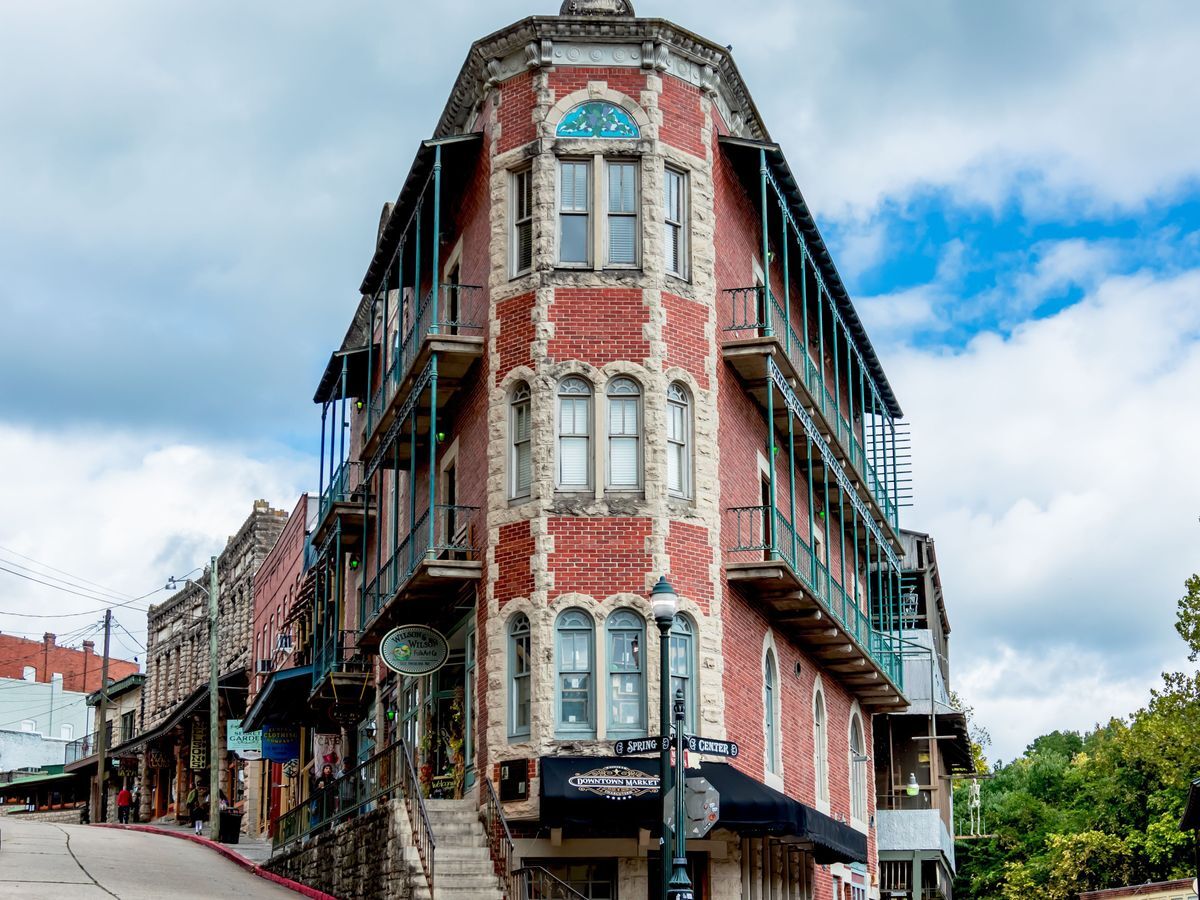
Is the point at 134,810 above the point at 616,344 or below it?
below

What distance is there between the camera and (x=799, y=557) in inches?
1208

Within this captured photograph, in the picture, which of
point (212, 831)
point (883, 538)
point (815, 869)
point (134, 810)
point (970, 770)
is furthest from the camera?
point (134, 810)

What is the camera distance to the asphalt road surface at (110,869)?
23875 mm

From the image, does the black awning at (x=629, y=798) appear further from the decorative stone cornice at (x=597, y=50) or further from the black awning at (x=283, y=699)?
the black awning at (x=283, y=699)

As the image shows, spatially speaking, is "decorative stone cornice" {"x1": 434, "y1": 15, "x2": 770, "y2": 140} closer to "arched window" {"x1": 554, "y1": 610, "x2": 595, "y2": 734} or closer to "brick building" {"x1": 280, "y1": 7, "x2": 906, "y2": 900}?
"brick building" {"x1": 280, "y1": 7, "x2": 906, "y2": 900}

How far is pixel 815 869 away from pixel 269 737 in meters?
20.3

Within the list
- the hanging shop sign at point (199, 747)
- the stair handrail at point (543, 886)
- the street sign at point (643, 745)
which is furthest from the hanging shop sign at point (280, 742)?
the street sign at point (643, 745)

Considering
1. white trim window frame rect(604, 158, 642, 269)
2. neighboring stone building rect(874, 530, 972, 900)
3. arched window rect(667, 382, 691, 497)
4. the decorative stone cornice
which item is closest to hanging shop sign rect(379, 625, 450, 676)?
arched window rect(667, 382, 691, 497)

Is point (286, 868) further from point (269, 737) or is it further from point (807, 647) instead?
point (269, 737)

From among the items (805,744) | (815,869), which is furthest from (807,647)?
(815,869)

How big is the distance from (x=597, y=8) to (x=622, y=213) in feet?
15.2

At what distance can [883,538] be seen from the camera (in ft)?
124

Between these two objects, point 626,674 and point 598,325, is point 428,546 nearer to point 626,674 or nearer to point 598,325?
point 626,674

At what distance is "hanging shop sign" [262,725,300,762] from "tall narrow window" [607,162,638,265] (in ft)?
79.9
